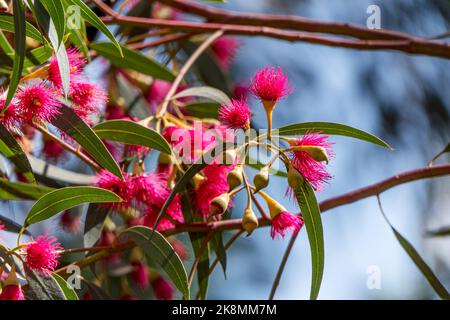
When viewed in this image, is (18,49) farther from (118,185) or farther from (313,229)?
(313,229)

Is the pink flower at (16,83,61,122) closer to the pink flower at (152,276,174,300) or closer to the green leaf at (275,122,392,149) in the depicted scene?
the green leaf at (275,122,392,149)

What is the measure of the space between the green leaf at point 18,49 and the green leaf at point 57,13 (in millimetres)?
59

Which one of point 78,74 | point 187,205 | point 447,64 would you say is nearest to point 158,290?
point 187,205

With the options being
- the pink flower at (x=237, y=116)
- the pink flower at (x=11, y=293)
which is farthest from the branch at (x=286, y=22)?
the pink flower at (x=11, y=293)

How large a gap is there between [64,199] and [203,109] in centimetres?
50

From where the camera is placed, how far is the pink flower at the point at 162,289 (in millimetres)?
1958

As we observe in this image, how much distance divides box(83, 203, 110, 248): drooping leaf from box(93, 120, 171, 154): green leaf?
0.67 feet

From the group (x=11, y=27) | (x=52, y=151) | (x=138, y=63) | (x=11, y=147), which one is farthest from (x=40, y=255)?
(x=138, y=63)

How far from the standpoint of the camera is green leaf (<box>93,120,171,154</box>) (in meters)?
1.50

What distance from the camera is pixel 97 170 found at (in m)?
1.63

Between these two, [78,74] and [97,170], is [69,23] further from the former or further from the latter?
[97,170]

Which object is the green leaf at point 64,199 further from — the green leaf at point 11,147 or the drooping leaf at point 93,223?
the drooping leaf at point 93,223
